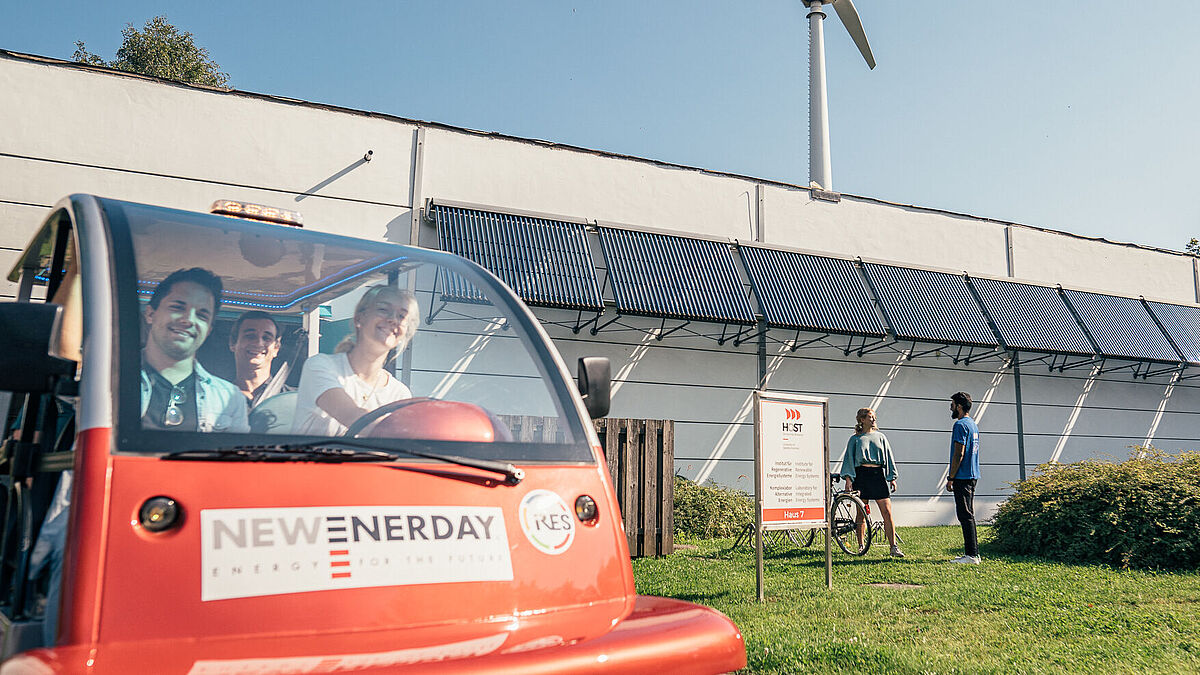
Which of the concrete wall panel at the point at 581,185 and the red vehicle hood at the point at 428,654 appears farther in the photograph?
the concrete wall panel at the point at 581,185

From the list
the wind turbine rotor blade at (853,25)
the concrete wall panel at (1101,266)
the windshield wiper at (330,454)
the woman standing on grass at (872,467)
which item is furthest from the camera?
the wind turbine rotor blade at (853,25)

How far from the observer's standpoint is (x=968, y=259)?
16.0 metres

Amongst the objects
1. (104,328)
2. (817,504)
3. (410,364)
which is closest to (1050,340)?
(817,504)

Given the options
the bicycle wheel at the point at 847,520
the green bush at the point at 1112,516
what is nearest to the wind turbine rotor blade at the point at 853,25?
the green bush at the point at 1112,516

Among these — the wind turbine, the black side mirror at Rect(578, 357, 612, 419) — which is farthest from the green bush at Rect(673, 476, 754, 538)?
the black side mirror at Rect(578, 357, 612, 419)

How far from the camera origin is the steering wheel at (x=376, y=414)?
255cm

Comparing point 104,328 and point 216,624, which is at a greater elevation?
point 104,328

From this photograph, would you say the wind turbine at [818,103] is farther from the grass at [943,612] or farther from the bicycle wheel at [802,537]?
the grass at [943,612]

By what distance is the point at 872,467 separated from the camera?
397 inches

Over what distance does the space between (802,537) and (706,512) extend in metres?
1.30

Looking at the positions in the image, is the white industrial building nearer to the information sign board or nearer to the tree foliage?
the information sign board

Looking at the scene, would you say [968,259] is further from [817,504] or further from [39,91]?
[39,91]

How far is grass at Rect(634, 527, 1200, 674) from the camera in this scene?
4.97 m

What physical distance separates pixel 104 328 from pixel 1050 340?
16.2 meters
